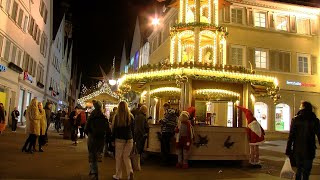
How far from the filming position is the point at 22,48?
28.0 metres

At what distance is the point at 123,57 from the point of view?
75375mm

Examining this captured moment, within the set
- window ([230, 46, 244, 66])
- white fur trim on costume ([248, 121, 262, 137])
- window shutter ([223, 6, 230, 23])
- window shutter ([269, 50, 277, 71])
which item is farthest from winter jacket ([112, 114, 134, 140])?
window shutter ([269, 50, 277, 71])

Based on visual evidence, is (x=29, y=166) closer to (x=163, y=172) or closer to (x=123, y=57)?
(x=163, y=172)

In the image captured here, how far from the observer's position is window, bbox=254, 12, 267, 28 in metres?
27.1

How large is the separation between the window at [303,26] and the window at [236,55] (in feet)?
19.2

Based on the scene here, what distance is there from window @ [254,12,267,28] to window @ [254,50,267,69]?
222 centimetres

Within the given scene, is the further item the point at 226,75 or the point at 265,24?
the point at 265,24

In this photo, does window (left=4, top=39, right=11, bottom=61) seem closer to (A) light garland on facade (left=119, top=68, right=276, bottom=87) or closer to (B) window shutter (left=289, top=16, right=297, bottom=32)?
(A) light garland on facade (left=119, top=68, right=276, bottom=87)

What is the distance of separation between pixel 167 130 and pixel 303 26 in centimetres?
2189

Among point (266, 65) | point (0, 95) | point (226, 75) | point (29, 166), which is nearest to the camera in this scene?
point (29, 166)

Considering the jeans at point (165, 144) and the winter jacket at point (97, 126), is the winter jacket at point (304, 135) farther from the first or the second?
the jeans at point (165, 144)

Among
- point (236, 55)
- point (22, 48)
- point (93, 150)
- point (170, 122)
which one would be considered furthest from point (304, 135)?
point (22, 48)

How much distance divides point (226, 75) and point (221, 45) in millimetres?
3150

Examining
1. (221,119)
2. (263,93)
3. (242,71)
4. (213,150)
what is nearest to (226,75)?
(242,71)
